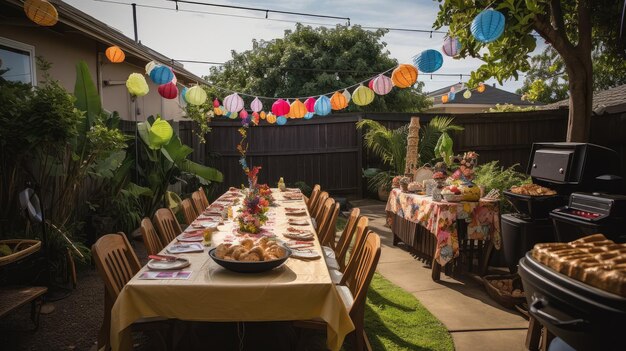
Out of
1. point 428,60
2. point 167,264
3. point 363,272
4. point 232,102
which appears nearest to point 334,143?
point 232,102

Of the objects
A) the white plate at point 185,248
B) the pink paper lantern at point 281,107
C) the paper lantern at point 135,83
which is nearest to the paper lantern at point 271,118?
the pink paper lantern at point 281,107

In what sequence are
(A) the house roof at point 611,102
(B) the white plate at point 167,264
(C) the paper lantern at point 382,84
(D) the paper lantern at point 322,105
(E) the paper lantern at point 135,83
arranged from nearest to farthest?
(B) the white plate at point 167,264 < (C) the paper lantern at point 382,84 < (E) the paper lantern at point 135,83 < (D) the paper lantern at point 322,105 < (A) the house roof at point 611,102

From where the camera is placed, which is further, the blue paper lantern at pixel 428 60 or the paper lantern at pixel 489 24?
the blue paper lantern at pixel 428 60

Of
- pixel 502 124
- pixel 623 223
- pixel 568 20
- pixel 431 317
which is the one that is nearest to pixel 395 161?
pixel 502 124

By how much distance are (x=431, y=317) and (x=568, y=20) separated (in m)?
6.47

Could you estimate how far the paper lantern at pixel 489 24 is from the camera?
3.85 metres

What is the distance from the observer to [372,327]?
352cm

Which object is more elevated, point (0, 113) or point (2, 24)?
point (2, 24)

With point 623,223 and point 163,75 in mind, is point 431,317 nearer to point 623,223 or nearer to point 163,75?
point 623,223

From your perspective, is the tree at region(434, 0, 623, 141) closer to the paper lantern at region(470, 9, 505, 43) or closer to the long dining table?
the paper lantern at region(470, 9, 505, 43)

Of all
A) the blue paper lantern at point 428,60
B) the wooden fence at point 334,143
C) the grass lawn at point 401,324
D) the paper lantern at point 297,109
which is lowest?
the grass lawn at point 401,324

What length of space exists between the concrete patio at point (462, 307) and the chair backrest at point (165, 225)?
8.43ft

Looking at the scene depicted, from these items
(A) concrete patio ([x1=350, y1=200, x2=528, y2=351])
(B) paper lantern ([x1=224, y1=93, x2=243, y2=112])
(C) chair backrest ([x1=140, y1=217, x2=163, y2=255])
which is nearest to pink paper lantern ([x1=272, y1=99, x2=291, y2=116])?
(B) paper lantern ([x1=224, y1=93, x2=243, y2=112])

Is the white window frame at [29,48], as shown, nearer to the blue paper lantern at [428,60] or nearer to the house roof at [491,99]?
the blue paper lantern at [428,60]
